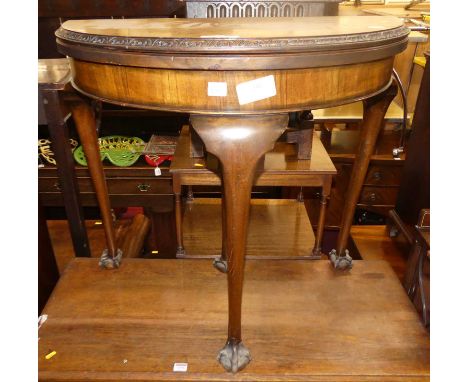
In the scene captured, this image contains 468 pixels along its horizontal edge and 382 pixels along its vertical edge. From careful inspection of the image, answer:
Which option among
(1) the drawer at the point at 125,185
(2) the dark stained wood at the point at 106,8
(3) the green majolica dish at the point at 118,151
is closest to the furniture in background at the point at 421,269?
(1) the drawer at the point at 125,185

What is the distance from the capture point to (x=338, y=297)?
3.66 feet

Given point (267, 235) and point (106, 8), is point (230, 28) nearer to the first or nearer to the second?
point (267, 235)

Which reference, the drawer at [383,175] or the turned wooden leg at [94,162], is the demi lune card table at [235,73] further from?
the drawer at [383,175]

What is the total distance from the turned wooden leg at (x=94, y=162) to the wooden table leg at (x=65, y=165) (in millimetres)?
182

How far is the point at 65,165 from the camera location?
1.27m

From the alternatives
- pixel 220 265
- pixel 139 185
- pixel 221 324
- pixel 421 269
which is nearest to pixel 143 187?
pixel 139 185

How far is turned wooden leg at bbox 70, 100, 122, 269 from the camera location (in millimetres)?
984

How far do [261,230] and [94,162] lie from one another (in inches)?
29.4

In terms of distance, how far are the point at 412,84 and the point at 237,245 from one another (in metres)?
1.76

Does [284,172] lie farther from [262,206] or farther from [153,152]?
[153,152]

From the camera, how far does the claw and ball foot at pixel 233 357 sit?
898mm

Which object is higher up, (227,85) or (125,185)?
(227,85)

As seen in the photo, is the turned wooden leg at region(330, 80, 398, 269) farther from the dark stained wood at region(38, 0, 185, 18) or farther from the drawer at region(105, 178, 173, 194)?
the dark stained wood at region(38, 0, 185, 18)

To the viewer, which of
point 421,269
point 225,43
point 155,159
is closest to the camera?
point 225,43
